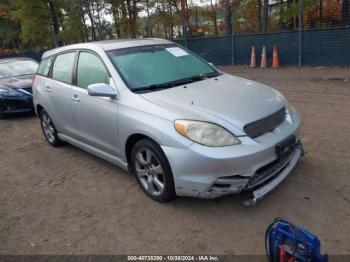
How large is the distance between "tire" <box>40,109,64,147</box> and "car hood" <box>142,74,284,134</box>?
259 centimetres

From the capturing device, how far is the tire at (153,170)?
356cm

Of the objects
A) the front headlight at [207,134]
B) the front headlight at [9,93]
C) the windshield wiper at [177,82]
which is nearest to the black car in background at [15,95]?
the front headlight at [9,93]

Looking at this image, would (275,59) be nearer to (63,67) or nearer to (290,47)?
(290,47)

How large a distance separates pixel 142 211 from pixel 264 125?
1.51 metres

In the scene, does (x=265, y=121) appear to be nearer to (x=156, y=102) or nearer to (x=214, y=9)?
(x=156, y=102)

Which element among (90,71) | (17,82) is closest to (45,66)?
(90,71)

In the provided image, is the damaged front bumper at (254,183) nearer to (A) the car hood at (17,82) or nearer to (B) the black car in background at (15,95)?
(B) the black car in background at (15,95)

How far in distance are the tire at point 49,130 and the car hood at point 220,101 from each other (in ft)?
8.50

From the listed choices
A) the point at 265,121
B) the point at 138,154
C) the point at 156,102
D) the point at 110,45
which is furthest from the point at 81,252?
the point at 110,45

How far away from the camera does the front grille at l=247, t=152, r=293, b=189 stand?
11.1ft

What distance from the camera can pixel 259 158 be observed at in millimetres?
3309

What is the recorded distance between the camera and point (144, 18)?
814 inches

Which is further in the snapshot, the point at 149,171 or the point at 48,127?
the point at 48,127

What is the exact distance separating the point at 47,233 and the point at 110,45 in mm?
2412
